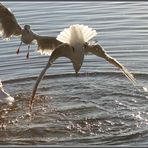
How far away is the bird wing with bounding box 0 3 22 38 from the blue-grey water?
1038 millimetres

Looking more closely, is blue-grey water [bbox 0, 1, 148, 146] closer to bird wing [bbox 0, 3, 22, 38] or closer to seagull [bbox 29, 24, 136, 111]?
seagull [bbox 29, 24, 136, 111]

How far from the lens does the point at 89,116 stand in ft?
33.1

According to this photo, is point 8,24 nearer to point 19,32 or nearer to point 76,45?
point 19,32

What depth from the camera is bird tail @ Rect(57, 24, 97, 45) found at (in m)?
9.71

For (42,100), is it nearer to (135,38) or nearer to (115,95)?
(115,95)

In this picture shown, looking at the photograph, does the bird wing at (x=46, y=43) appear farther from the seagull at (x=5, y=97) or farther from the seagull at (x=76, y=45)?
the seagull at (x=76, y=45)

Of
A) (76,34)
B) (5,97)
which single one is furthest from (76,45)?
(5,97)

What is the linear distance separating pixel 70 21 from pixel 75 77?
12.6ft

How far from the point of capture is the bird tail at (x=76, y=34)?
9711 millimetres

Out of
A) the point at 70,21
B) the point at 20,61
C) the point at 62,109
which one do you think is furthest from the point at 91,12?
the point at 62,109

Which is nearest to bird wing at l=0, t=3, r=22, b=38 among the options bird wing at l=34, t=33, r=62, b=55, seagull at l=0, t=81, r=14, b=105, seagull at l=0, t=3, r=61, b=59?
seagull at l=0, t=3, r=61, b=59

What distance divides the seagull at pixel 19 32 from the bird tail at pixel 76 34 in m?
2.03

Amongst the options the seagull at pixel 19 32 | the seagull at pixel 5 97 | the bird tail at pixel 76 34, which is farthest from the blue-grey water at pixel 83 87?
the bird tail at pixel 76 34

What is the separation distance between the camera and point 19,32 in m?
12.0
